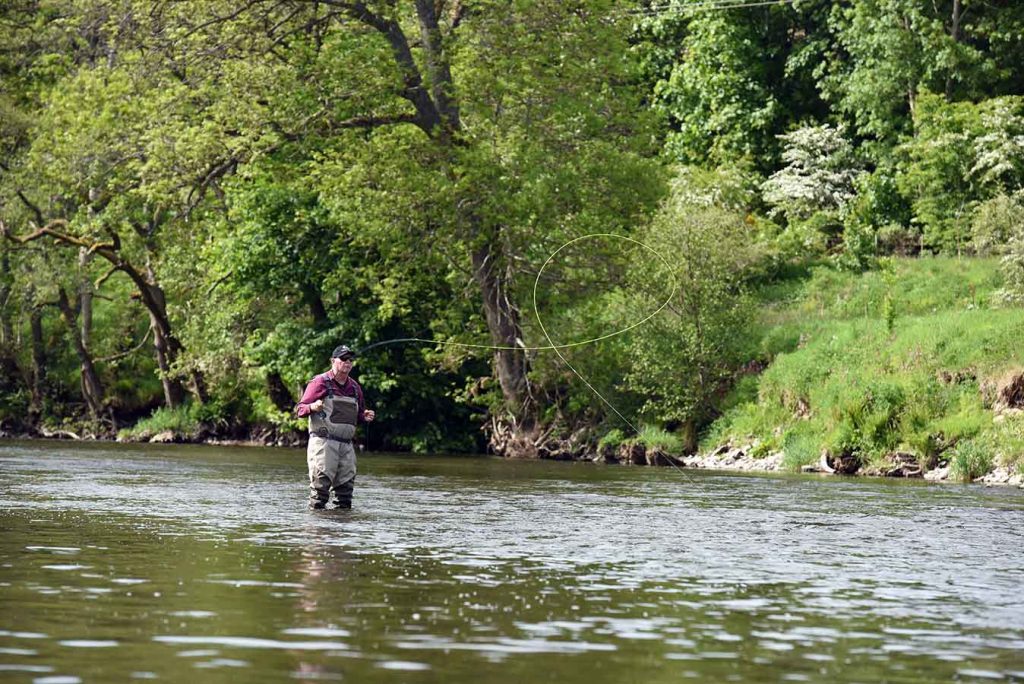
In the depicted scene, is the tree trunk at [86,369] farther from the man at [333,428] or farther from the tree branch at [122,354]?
the man at [333,428]

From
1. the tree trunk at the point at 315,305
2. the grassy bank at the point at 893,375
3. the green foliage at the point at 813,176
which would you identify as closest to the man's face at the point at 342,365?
the grassy bank at the point at 893,375

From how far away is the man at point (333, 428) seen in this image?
17000 millimetres

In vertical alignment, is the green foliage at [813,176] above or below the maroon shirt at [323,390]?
above

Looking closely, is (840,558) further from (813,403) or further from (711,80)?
(711,80)

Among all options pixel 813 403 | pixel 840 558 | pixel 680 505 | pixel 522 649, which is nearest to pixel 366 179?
pixel 813 403

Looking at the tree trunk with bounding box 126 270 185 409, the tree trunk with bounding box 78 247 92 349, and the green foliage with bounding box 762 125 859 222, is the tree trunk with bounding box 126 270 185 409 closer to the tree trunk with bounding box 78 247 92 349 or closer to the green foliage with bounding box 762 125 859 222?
the tree trunk with bounding box 78 247 92 349

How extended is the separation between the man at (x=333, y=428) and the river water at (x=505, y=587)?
455 mm

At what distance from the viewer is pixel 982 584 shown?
11609mm

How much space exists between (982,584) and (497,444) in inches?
1005

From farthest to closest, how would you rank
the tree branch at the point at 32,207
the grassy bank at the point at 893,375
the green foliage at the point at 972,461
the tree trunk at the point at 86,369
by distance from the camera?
1. the tree trunk at the point at 86,369
2. the tree branch at the point at 32,207
3. the grassy bank at the point at 893,375
4. the green foliage at the point at 972,461

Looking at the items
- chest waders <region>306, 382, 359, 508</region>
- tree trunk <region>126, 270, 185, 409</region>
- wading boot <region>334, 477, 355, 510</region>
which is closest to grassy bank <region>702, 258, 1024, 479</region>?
wading boot <region>334, 477, 355, 510</region>

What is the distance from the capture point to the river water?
7992 millimetres

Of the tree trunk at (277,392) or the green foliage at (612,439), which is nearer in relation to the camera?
the green foliage at (612,439)

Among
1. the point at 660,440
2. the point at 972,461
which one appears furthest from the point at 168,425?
the point at 972,461
